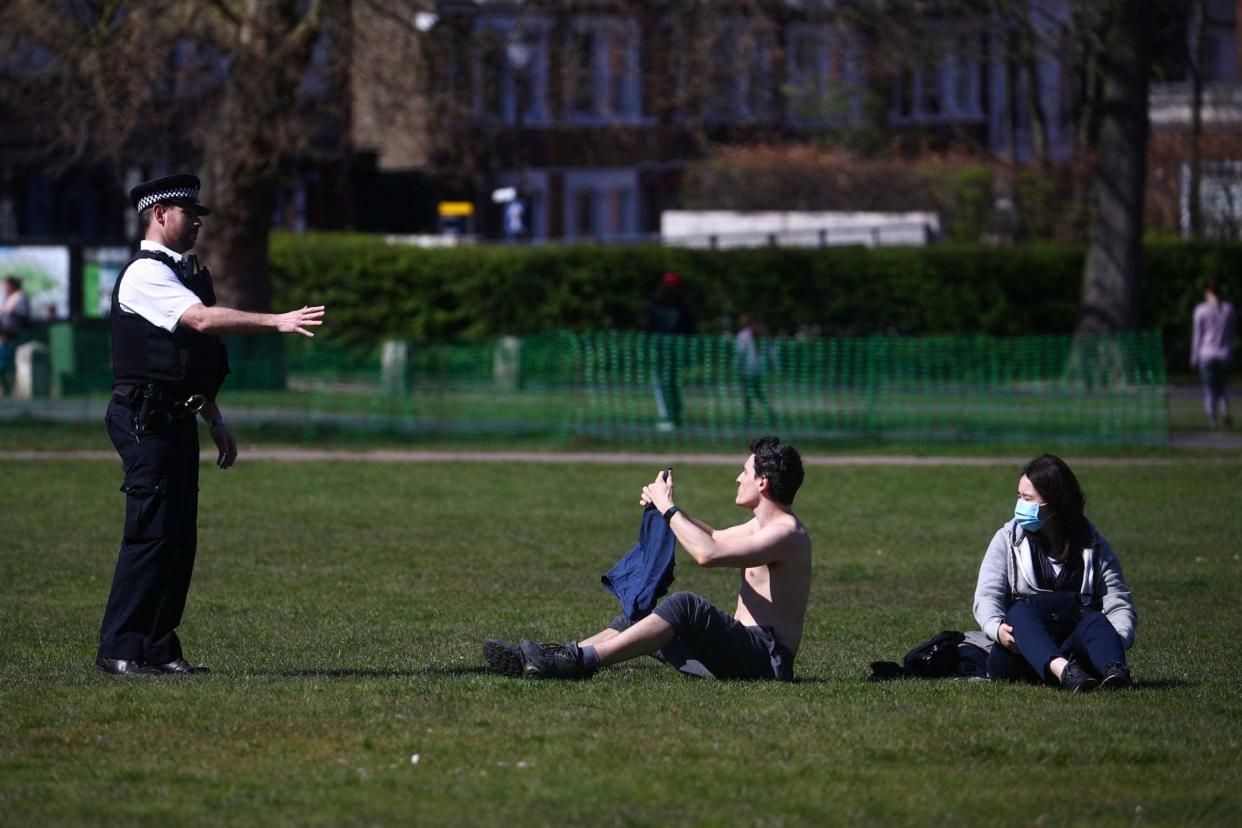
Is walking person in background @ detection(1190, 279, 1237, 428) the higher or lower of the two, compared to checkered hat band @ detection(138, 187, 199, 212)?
lower

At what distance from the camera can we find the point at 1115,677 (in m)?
7.31

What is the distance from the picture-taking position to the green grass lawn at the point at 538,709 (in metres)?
5.51

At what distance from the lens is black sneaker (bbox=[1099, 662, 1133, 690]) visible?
7.31m

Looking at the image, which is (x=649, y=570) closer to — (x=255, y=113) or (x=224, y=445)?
(x=224, y=445)

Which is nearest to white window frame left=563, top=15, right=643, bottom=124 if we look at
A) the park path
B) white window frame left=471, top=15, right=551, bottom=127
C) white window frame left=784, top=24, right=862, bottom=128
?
white window frame left=471, top=15, right=551, bottom=127

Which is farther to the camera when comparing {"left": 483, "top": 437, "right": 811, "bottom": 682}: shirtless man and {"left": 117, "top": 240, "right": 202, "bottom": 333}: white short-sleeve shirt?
{"left": 483, "top": 437, "right": 811, "bottom": 682}: shirtless man

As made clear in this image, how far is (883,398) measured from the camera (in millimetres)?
20453

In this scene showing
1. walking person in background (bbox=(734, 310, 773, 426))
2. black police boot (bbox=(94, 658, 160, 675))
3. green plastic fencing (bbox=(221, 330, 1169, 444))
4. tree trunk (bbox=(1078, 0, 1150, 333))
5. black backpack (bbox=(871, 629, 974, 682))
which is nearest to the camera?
black police boot (bbox=(94, 658, 160, 675))

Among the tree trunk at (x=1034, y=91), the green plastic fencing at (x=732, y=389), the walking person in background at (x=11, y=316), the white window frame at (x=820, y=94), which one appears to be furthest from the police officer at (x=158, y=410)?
the white window frame at (x=820, y=94)

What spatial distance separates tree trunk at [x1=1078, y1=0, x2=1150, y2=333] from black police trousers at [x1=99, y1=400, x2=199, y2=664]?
21948 millimetres

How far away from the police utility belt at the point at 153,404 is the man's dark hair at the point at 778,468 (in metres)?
2.32

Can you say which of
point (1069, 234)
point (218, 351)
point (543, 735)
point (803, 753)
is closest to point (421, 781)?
point (543, 735)

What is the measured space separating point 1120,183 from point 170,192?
77.5ft

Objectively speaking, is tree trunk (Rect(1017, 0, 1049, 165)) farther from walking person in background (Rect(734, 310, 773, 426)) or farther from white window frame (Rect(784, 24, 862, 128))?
walking person in background (Rect(734, 310, 773, 426))
